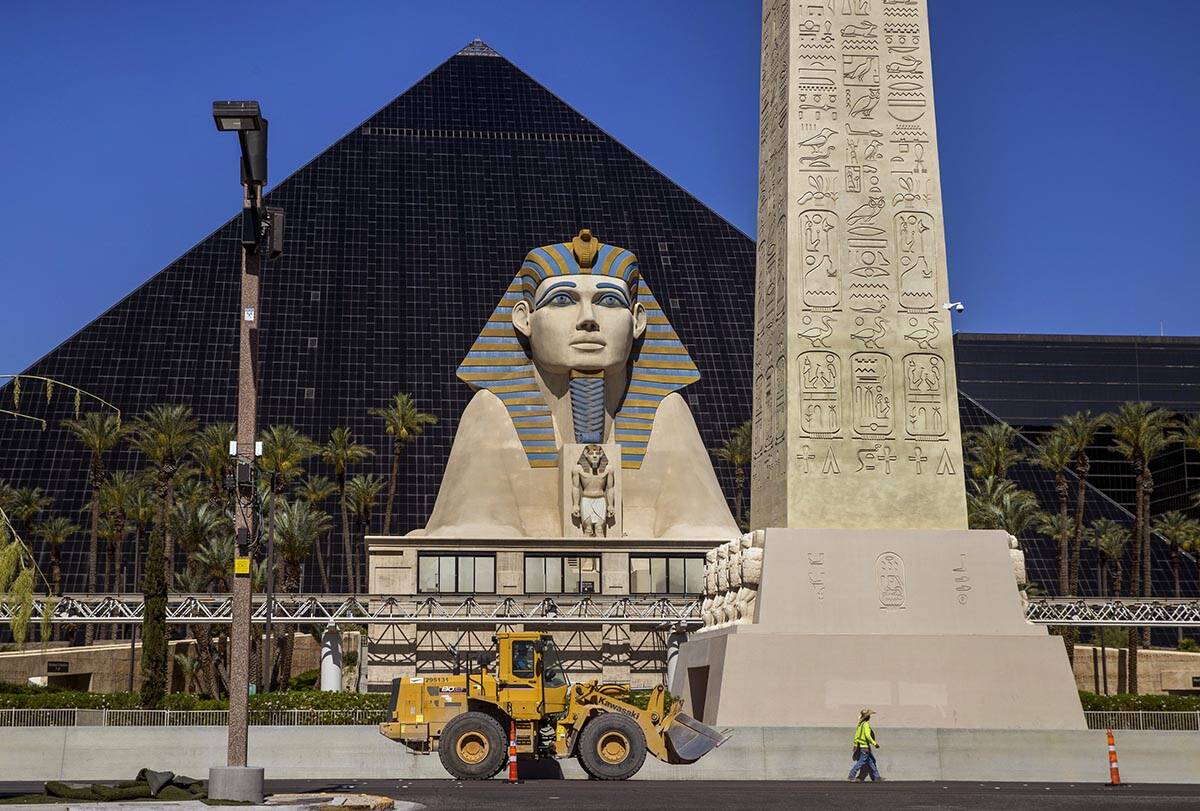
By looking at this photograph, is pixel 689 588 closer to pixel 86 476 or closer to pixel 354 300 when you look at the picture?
pixel 86 476

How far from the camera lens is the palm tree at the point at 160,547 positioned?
93.9 ft

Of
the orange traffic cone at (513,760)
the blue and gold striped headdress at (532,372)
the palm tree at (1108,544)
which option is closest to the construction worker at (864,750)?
the orange traffic cone at (513,760)

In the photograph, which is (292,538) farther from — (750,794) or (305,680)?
(750,794)

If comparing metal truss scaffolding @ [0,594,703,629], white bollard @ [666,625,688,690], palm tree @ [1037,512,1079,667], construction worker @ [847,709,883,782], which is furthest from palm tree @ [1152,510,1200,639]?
construction worker @ [847,709,883,782]

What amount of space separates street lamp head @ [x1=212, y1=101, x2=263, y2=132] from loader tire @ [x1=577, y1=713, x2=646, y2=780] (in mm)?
8129

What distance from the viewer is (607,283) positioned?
1532 inches

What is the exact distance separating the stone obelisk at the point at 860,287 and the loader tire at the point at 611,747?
11.7 ft

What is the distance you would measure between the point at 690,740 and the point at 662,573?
20585 mm

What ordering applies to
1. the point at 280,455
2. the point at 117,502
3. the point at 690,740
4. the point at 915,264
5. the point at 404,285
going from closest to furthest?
the point at 690,740 → the point at 915,264 → the point at 280,455 → the point at 117,502 → the point at 404,285

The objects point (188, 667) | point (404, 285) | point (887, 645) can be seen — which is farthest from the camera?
point (404, 285)

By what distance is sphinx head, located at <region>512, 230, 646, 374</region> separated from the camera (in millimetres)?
38250

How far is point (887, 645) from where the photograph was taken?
19922 millimetres

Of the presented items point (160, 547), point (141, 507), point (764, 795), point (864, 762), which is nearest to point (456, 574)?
point (160, 547)

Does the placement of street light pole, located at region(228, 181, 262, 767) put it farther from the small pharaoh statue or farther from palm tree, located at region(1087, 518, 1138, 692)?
palm tree, located at region(1087, 518, 1138, 692)
